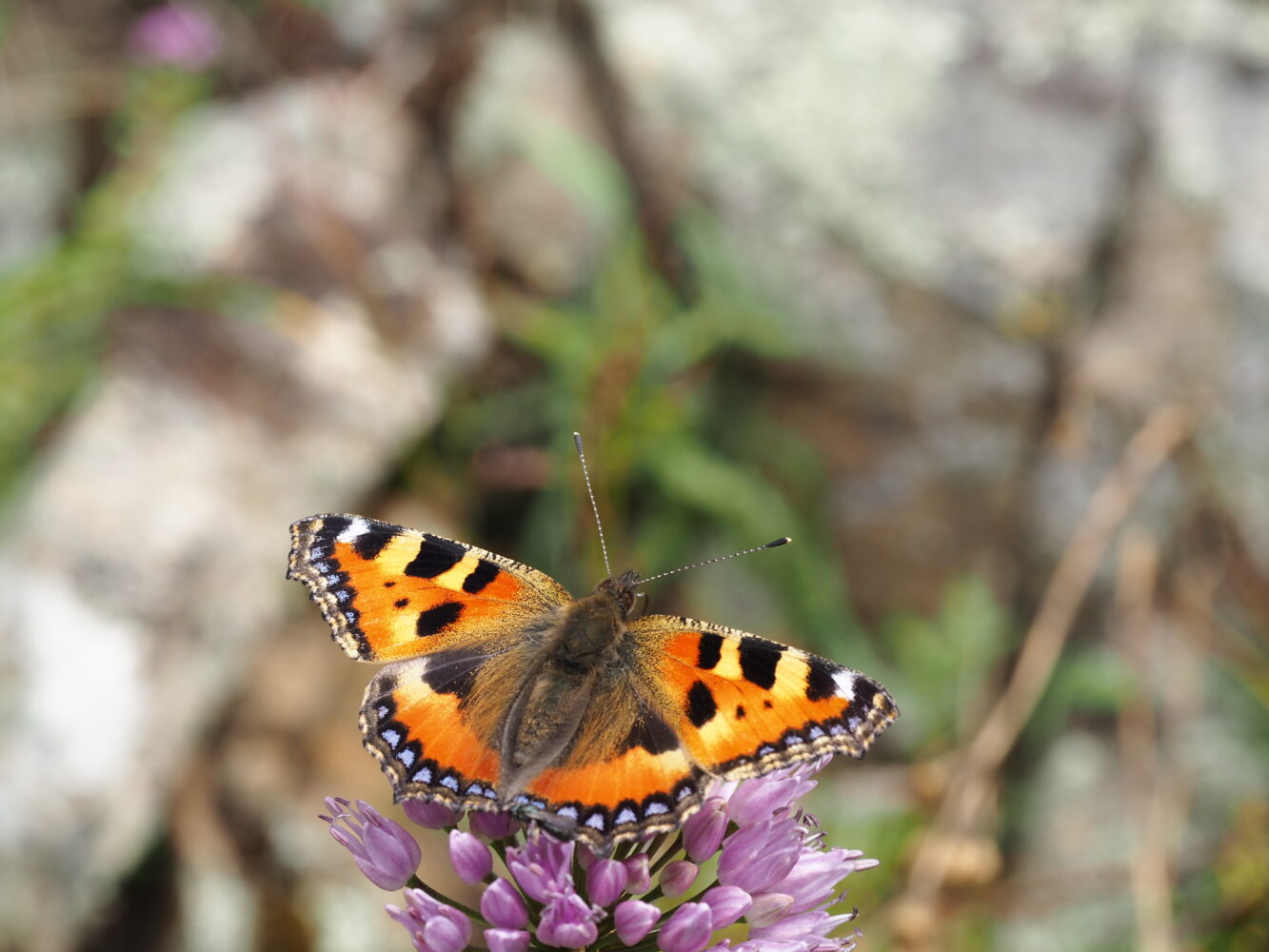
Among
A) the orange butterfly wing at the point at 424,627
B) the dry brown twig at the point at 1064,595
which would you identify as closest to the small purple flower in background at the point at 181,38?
the orange butterfly wing at the point at 424,627

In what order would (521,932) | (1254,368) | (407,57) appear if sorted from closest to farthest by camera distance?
(521,932) < (1254,368) < (407,57)

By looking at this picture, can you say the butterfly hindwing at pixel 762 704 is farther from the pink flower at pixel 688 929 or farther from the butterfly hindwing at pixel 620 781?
the pink flower at pixel 688 929

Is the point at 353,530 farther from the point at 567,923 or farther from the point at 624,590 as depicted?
the point at 567,923

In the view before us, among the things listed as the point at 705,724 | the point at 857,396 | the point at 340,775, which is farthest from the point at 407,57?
the point at 705,724

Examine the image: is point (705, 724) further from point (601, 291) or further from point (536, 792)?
point (601, 291)

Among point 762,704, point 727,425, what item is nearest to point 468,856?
point 762,704

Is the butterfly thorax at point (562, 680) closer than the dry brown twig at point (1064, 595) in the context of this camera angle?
Yes
